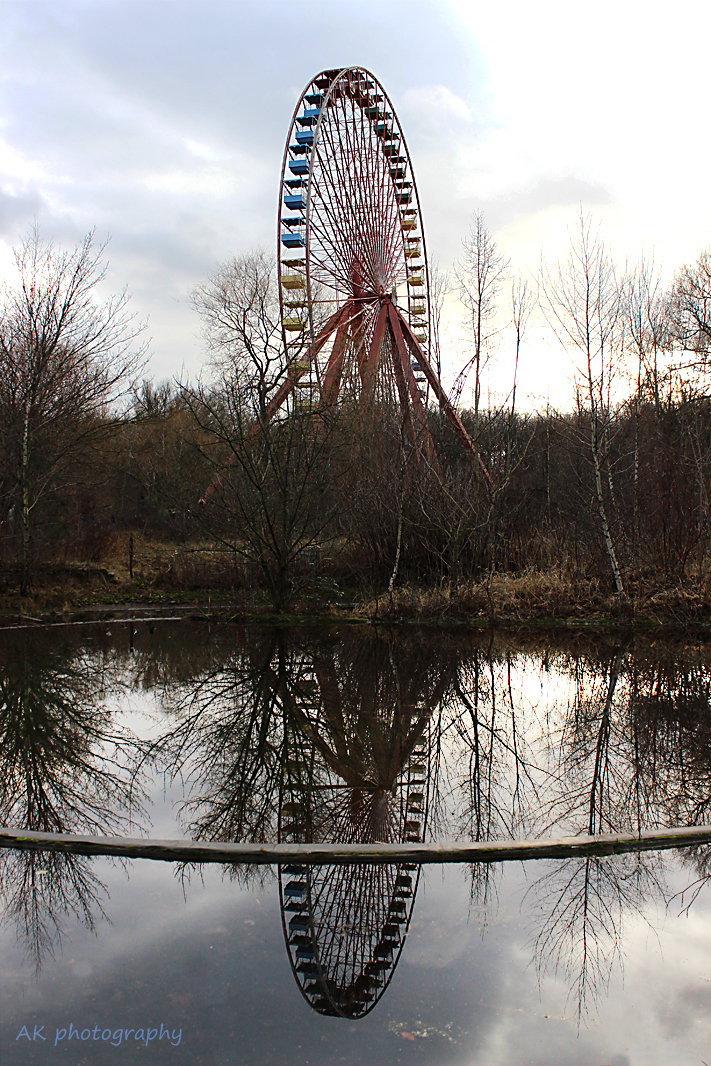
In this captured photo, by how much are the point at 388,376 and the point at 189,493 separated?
26.8ft

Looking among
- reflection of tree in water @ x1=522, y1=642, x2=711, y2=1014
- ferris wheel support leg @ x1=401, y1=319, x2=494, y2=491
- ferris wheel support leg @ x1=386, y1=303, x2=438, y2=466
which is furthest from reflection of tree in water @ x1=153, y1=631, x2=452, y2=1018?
ferris wheel support leg @ x1=401, y1=319, x2=494, y2=491

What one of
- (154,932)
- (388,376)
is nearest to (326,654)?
(154,932)

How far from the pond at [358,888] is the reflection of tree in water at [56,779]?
2cm

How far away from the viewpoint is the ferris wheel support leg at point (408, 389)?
16609 millimetres

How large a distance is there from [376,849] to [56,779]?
2914 mm

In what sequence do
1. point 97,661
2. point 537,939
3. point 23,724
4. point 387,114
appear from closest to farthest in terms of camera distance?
1. point 537,939
2. point 23,724
3. point 97,661
4. point 387,114

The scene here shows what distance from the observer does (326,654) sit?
11.2 m

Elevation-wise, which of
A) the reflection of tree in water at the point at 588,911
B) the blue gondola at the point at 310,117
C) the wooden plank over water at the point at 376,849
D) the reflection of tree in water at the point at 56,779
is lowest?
the reflection of tree in water at the point at 56,779

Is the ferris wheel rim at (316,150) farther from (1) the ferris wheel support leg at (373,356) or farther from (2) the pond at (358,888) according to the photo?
(2) the pond at (358,888)

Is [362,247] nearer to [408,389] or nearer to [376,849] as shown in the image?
[408,389]

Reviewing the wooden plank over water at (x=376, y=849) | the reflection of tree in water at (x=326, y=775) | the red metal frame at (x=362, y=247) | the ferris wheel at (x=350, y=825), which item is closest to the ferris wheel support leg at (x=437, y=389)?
the red metal frame at (x=362, y=247)

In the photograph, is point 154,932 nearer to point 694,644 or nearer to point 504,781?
point 504,781

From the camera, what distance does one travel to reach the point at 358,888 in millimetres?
3922

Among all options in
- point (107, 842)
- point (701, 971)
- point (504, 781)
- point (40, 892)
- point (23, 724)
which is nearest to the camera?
point (701, 971)
